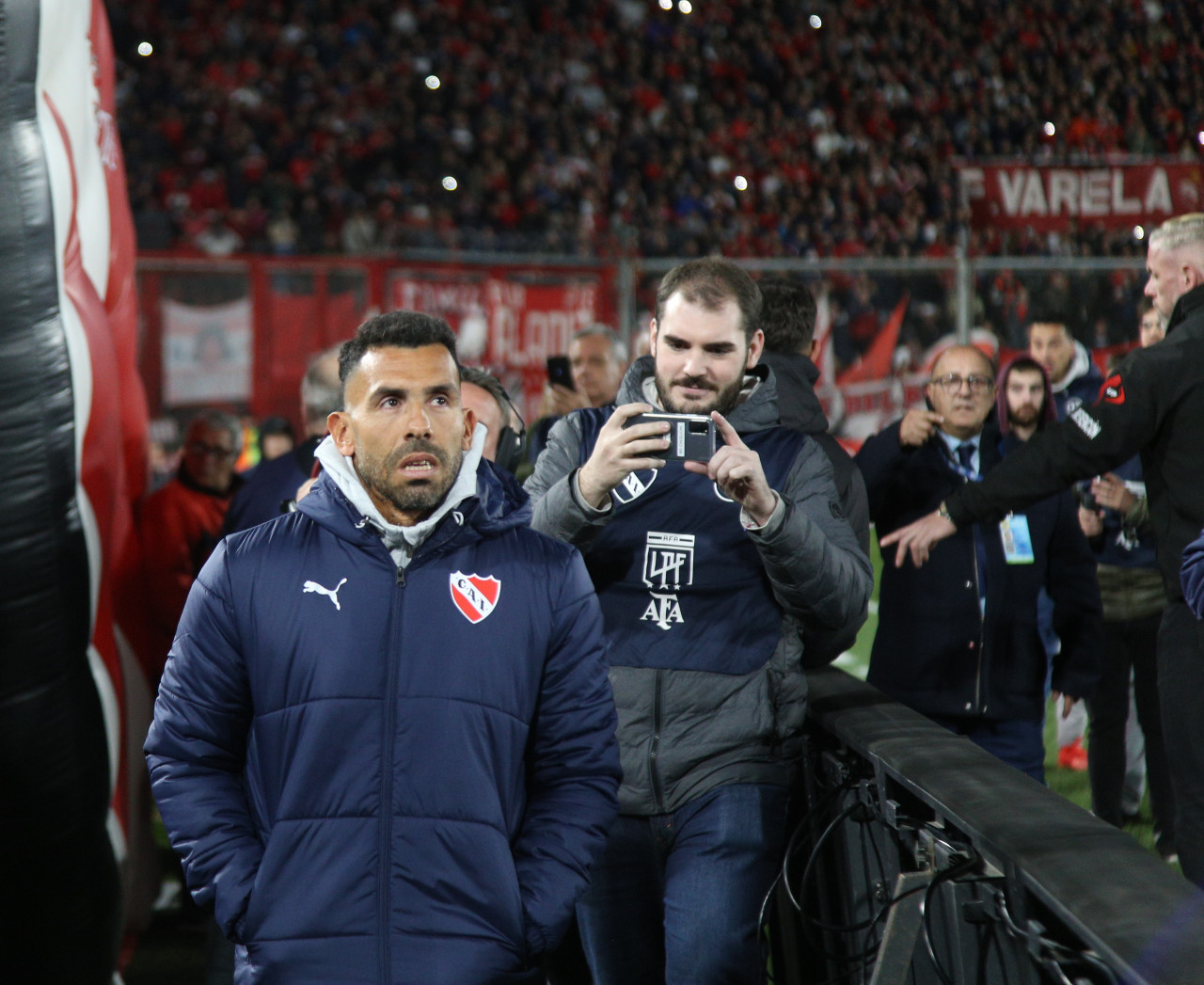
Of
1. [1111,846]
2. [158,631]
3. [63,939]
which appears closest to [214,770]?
[1111,846]

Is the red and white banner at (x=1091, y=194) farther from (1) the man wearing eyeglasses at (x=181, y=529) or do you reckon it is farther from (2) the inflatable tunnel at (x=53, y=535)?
(2) the inflatable tunnel at (x=53, y=535)

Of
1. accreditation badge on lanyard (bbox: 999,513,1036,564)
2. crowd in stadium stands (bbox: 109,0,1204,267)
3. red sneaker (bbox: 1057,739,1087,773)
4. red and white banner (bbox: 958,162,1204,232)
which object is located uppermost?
crowd in stadium stands (bbox: 109,0,1204,267)

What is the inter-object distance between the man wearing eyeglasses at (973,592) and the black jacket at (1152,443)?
524 mm

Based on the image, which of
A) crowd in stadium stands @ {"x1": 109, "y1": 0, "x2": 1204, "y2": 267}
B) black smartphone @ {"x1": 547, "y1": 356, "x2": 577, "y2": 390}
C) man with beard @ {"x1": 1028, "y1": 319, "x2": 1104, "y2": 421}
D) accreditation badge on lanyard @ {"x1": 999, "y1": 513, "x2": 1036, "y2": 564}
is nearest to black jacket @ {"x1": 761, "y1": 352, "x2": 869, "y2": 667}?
accreditation badge on lanyard @ {"x1": 999, "y1": 513, "x2": 1036, "y2": 564}

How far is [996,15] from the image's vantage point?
87.6 feet

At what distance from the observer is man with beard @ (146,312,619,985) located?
213cm

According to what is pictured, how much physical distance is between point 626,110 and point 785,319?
2191cm

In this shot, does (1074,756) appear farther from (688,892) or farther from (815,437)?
(688,892)

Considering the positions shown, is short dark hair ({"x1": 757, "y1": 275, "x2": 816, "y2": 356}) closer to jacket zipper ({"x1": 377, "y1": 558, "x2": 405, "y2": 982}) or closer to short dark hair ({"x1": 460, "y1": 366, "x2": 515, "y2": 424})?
short dark hair ({"x1": 460, "y1": 366, "x2": 515, "y2": 424})

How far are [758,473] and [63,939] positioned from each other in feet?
8.41

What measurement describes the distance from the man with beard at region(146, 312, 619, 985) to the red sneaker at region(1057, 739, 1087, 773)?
5.17m

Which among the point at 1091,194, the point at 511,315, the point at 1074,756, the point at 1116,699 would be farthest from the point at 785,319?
the point at 511,315

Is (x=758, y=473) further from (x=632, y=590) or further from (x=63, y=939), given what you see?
(x=63, y=939)

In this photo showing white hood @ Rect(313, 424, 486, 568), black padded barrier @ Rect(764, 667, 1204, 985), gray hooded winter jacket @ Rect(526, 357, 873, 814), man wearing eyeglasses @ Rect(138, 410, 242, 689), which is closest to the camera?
black padded barrier @ Rect(764, 667, 1204, 985)
